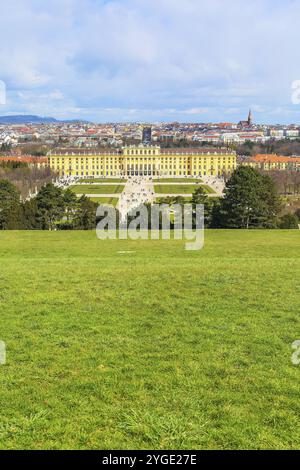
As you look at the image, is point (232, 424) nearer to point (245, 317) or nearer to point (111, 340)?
point (111, 340)

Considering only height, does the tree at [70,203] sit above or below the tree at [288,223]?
above

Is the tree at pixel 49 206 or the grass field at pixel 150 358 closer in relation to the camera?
the grass field at pixel 150 358

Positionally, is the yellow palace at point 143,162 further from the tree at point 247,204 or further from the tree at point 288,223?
the tree at point 247,204

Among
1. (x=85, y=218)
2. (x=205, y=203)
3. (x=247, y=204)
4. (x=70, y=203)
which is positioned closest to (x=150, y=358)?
(x=247, y=204)

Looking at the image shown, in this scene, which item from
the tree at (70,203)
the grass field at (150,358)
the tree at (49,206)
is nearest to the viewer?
the grass field at (150,358)

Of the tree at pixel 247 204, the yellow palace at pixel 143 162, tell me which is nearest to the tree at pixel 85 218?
the tree at pixel 247 204

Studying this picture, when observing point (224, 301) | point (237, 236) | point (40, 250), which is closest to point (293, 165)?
point (237, 236)

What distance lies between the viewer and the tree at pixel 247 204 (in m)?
24.1

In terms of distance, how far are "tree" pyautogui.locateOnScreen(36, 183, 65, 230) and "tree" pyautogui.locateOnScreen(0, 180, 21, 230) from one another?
3.62 ft

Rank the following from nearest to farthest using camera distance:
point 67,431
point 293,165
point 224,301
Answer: point 67,431 → point 224,301 → point 293,165

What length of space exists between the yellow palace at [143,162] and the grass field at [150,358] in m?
84.2

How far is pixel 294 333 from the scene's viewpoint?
5.54 metres
